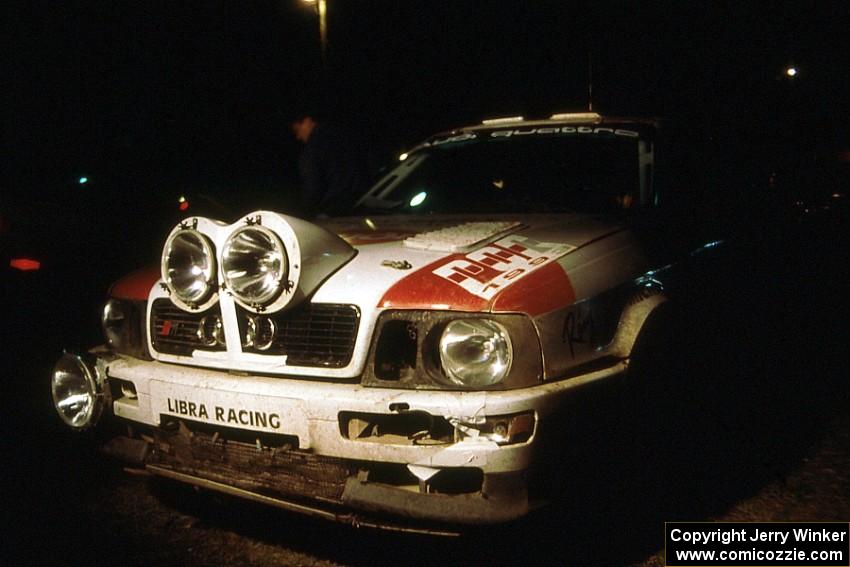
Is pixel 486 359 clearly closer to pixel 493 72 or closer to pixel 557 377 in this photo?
pixel 557 377

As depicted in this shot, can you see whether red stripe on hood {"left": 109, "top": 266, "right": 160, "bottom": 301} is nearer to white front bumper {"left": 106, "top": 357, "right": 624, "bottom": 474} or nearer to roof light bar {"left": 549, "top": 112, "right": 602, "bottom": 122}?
white front bumper {"left": 106, "top": 357, "right": 624, "bottom": 474}

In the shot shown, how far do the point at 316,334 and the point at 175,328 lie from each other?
70 cm

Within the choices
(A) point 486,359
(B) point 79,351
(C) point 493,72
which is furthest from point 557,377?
(C) point 493,72

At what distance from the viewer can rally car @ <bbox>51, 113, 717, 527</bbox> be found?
2113mm

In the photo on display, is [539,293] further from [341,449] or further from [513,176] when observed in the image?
[513,176]

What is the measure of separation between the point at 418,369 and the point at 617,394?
2.21ft

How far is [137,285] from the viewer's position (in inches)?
115

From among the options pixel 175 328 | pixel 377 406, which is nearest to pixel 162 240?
pixel 175 328

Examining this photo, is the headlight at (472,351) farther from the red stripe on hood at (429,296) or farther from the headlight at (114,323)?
the headlight at (114,323)

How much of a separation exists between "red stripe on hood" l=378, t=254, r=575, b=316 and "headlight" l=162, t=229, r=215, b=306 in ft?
2.25

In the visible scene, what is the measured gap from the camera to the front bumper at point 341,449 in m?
2.08

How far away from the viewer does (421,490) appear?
215 centimetres

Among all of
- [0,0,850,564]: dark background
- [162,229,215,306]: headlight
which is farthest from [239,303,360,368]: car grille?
[0,0,850,564]: dark background
